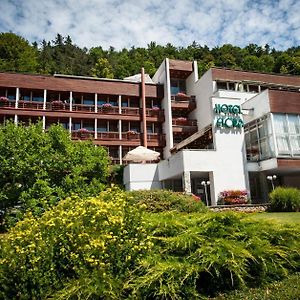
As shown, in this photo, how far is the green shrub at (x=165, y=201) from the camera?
14398 millimetres

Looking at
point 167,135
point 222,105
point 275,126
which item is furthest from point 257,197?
point 167,135

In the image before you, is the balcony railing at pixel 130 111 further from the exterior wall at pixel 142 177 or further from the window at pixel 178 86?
the exterior wall at pixel 142 177

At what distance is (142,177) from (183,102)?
11.8 metres

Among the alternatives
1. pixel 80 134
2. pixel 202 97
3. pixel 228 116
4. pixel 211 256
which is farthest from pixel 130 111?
pixel 211 256

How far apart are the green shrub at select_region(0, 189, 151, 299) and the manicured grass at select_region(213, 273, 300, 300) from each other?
1452 mm

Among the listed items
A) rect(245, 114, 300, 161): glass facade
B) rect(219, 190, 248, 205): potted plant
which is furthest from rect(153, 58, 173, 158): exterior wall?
rect(219, 190, 248, 205): potted plant

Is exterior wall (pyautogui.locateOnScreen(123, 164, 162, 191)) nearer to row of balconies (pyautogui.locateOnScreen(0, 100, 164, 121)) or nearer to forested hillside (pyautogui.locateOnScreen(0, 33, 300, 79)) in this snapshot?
row of balconies (pyautogui.locateOnScreen(0, 100, 164, 121))

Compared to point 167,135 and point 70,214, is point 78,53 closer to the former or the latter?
point 167,135

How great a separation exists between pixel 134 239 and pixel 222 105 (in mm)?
20751

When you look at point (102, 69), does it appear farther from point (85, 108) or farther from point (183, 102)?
point (183, 102)

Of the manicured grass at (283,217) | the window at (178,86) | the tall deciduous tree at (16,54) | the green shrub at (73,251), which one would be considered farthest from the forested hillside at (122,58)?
the green shrub at (73,251)

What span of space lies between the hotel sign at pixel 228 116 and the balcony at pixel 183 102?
11.1 metres

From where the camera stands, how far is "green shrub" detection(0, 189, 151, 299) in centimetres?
448

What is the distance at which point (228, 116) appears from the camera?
2447 centimetres
